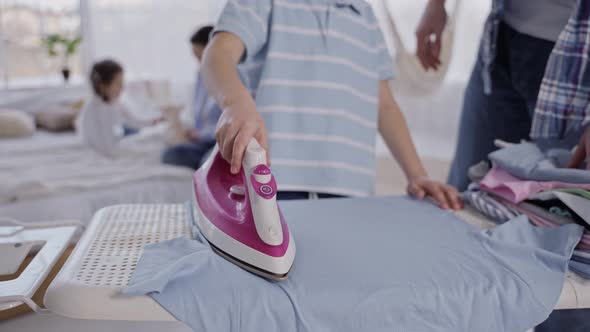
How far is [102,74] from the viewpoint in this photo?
276cm

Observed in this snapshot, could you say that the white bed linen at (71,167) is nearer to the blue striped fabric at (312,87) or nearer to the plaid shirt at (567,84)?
the blue striped fabric at (312,87)

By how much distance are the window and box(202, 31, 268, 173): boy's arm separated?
3.37m

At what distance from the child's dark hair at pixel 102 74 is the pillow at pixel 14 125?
0.48 metres

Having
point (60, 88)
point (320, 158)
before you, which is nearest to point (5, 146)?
point (60, 88)

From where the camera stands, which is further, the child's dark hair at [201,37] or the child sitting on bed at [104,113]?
the child sitting on bed at [104,113]

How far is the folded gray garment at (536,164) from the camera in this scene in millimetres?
871

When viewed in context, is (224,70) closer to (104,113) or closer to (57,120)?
(104,113)

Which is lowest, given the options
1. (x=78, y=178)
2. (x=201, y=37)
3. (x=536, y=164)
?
(x=78, y=178)

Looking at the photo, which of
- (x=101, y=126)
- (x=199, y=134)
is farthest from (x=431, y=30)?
(x=101, y=126)

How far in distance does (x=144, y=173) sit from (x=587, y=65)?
5.78 ft

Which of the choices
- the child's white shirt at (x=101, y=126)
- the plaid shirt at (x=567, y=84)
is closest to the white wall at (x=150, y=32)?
the child's white shirt at (x=101, y=126)

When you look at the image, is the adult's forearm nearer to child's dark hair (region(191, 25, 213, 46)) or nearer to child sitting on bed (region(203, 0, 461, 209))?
child sitting on bed (region(203, 0, 461, 209))

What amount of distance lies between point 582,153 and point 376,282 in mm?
510

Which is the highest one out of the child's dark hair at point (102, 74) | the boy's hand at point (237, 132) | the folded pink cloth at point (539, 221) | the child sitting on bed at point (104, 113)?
the boy's hand at point (237, 132)
